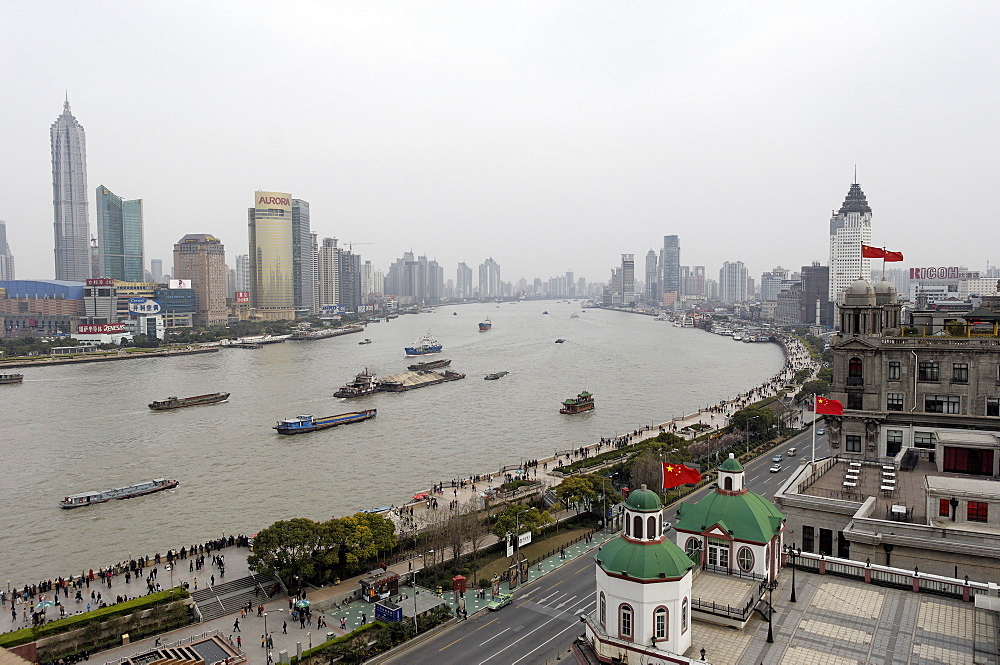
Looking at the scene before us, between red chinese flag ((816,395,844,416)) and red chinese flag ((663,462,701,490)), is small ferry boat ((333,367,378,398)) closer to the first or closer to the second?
red chinese flag ((816,395,844,416))

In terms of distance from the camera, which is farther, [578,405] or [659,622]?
[578,405]

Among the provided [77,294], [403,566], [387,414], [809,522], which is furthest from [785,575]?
[77,294]

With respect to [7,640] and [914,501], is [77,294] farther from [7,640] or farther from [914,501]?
[914,501]

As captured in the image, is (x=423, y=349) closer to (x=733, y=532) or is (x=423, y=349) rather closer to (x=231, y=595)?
(x=231, y=595)

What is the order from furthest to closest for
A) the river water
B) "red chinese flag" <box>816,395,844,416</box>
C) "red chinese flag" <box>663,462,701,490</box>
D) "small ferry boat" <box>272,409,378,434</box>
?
"small ferry boat" <box>272,409,378,434</box>, the river water, "red chinese flag" <box>816,395,844,416</box>, "red chinese flag" <box>663,462,701,490</box>

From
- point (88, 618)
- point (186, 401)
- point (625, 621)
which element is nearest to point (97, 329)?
point (186, 401)

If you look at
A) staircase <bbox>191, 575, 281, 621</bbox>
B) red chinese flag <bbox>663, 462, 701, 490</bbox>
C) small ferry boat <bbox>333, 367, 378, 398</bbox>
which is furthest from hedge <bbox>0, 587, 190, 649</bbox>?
small ferry boat <bbox>333, 367, 378, 398</bbox>
